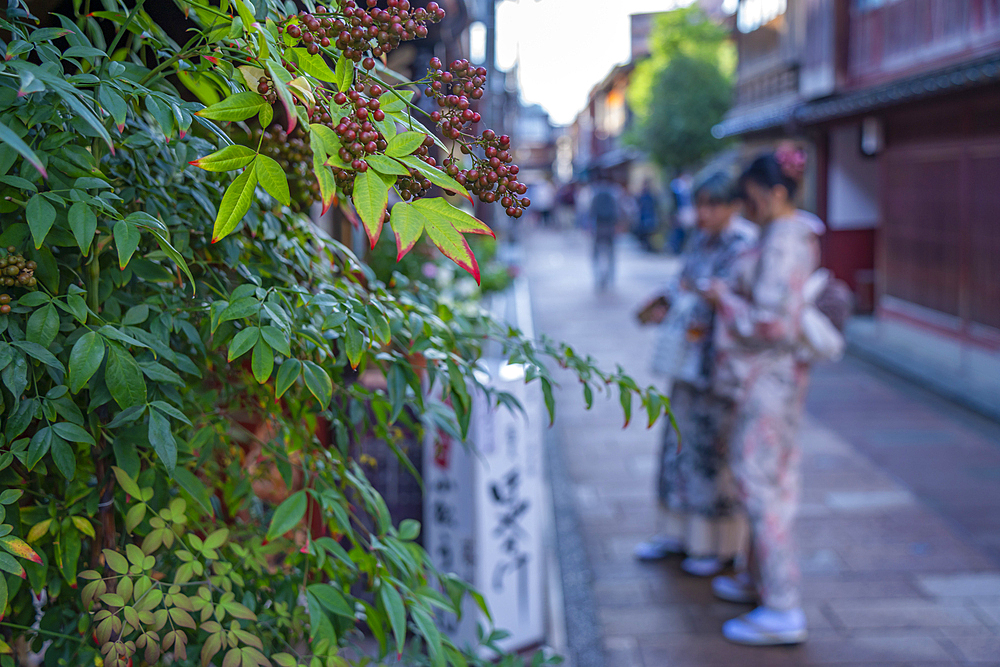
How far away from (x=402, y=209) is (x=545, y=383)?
1.79ft

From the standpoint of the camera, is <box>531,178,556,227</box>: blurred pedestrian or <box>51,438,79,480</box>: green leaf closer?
<box>51,438,79,480</box>: green leaf

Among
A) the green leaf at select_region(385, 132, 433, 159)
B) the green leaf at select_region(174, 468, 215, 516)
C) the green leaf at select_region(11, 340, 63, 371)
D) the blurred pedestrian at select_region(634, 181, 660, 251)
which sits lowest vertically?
the green leaf at select_region(174, 468, 215, 516)

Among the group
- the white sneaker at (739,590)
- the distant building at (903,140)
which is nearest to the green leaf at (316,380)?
the white sneaker at (739,590)

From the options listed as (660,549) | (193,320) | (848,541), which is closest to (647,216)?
(848,541)

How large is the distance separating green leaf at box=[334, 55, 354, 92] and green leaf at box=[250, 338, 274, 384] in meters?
0.33

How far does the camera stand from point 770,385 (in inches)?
143

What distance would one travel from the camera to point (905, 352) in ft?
33.7

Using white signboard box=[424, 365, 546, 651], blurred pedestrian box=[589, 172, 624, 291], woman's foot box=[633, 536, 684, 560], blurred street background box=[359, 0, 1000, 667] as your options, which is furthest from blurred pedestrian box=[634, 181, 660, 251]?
white signboard box=[424, 365, 546, 651]

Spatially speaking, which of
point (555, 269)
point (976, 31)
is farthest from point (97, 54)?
point (555, 269)

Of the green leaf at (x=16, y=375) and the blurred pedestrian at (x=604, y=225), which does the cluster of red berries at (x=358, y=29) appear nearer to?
the green leaf at (x=16, y=375)

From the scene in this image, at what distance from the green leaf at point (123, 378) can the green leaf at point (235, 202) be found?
24cm

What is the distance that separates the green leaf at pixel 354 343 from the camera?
3.64ft

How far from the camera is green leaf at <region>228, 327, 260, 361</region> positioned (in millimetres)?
1049

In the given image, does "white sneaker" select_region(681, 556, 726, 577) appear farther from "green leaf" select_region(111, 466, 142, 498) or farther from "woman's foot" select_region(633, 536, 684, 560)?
"green leaf" select_region(111, 466, 142, 498)
